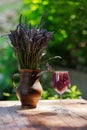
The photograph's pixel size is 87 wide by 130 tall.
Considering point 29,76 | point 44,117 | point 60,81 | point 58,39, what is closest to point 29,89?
point 29,76

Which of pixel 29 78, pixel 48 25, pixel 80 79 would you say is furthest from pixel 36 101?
pixel 80 79

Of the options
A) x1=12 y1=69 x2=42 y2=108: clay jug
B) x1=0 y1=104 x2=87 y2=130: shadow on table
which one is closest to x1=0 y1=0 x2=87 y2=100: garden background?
x1=12 y1=69 x2=42 y2=108: clay jug

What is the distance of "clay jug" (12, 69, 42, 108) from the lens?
8.22ft

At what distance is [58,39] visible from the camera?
551 cm

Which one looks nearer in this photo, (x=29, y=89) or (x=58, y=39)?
(x=29, y=89)

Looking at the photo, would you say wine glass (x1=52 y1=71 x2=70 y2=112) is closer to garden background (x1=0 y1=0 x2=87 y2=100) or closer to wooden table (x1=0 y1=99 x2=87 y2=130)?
wooden table (x1=0 y1=99 x2=87 y2=130)

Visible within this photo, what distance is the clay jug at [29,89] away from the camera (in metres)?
2.51

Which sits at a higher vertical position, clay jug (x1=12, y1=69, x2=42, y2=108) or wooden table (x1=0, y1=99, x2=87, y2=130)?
clay jug (x1=12, y1=69, x2=42, y2=108)

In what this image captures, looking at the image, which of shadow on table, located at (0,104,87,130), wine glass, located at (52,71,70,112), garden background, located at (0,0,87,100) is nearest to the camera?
shadow on table, located at (0,104,87,130)

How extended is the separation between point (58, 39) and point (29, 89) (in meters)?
3.06

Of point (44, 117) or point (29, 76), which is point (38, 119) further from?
point (29, 76)

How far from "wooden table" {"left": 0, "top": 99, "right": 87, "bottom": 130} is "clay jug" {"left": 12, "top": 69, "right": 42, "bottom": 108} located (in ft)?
0.17

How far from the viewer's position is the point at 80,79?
673 cm

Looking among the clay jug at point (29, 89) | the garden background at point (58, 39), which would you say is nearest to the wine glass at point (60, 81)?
the clay jug at point (29, 89)
